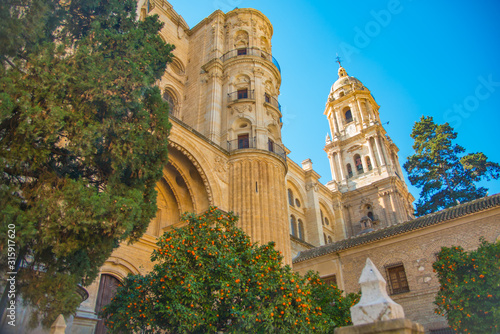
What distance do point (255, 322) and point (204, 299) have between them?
1197mm

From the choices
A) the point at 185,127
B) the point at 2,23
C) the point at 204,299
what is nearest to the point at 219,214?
the point at 204,299

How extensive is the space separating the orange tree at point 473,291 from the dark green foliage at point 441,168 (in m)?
14.0

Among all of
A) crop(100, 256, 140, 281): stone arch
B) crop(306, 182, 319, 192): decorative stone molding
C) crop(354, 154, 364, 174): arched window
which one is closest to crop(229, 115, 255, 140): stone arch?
crop(100, 256, 140, 281): stone arch

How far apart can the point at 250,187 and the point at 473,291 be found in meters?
9.30

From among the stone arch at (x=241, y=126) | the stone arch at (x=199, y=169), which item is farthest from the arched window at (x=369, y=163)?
the stone arch at (x=199, y=169)

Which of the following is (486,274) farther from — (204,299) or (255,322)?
(204,299)

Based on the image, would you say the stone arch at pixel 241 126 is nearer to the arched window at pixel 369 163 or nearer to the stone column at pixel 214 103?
the stone column at pixel 214 103

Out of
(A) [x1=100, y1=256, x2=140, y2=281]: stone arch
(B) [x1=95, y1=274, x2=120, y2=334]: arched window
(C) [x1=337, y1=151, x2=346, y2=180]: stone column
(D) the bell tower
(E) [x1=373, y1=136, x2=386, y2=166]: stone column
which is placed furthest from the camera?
(C) [x1=337, y1=151, x2=346, y2=180]: stone column

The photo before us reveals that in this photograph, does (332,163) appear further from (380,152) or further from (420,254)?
(420,254)

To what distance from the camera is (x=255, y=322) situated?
768cm

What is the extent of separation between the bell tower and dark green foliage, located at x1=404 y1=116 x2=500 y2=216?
18.3 ft

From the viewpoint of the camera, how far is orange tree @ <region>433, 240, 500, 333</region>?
32.5ft

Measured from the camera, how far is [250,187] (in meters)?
16.7

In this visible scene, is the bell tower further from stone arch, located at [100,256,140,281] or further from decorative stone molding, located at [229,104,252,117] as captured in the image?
stone arch, located at [100,256,140,281]
